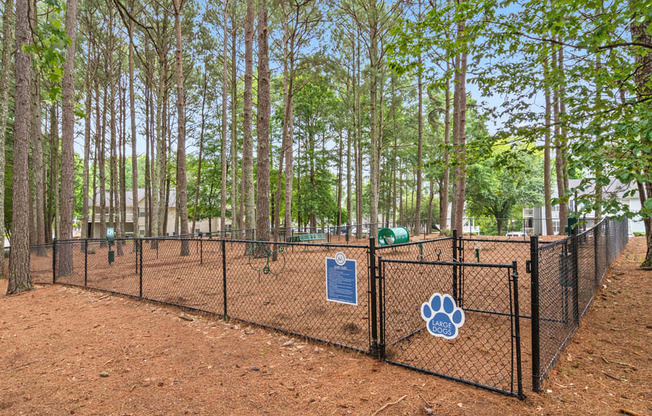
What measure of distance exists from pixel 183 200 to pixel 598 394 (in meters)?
13.7

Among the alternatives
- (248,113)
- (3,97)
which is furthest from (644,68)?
(3,97)

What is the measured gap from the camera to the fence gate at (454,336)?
3.15 metres

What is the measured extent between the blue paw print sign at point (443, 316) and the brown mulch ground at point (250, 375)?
48 cm

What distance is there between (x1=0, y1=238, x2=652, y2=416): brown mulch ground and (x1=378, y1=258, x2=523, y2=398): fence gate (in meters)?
0.27

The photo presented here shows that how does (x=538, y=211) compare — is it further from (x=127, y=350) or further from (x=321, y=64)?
(x=127, y=350)

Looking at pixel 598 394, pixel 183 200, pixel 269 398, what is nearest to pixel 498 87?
pixel 598 394

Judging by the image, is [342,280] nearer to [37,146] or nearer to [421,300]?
[421,300]

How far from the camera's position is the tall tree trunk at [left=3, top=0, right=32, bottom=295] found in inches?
290

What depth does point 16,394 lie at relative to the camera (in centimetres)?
322

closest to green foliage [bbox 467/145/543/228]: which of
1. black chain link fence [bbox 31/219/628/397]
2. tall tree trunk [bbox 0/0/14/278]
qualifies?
black chain link fence [bbox 31/219/628/397]

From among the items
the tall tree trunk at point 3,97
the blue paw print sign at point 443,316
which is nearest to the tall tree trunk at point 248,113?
the tall tree trunk at point 3,97

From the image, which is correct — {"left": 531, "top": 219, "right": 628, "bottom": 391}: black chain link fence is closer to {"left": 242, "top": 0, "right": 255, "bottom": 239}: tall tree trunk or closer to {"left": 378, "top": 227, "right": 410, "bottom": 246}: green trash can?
{"left": 378, "top": 227, "right": 410, "bottom": 246}: green trash can

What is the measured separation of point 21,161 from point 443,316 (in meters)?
9.52

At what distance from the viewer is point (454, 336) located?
3193 millimetres
